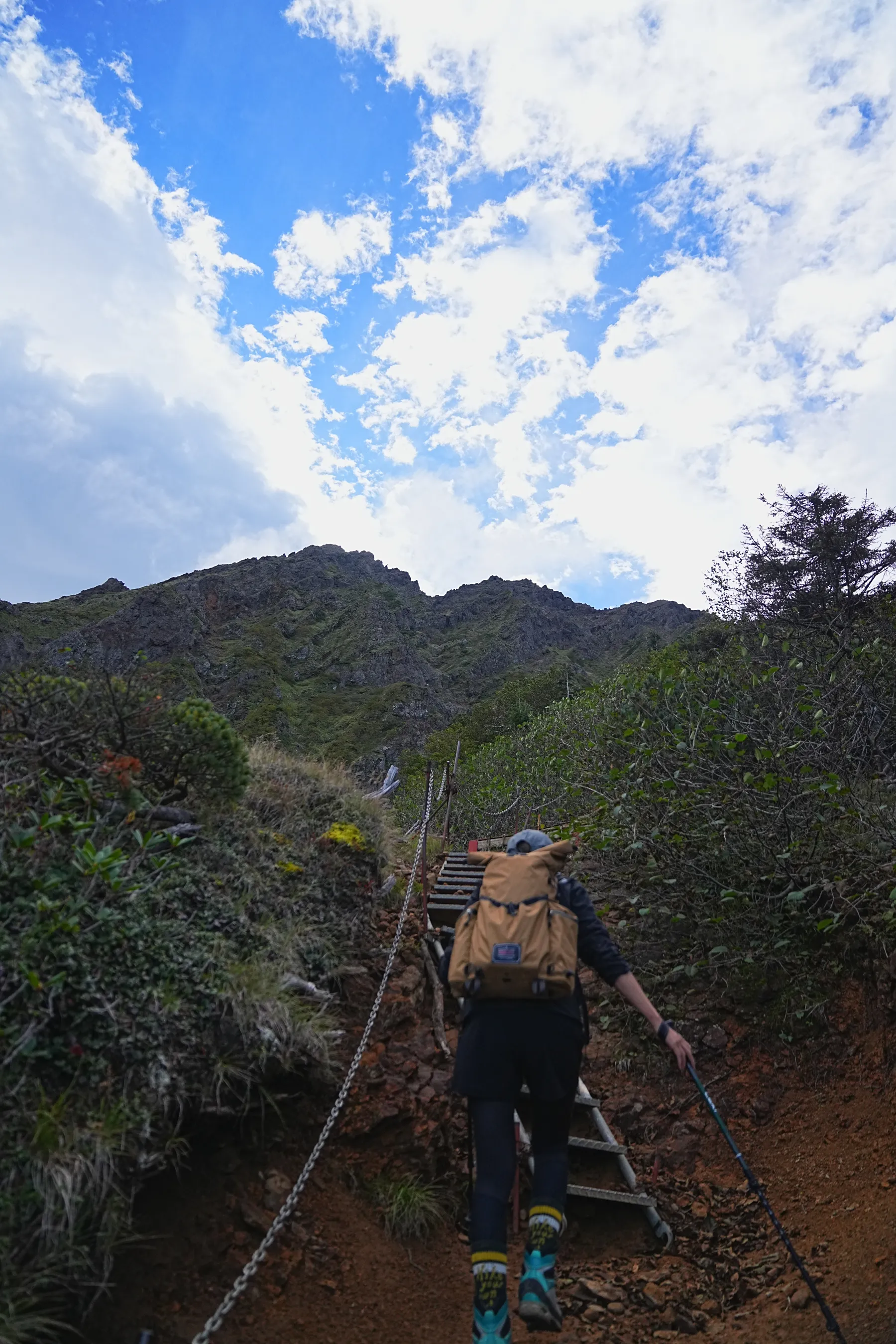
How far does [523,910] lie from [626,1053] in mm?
3596

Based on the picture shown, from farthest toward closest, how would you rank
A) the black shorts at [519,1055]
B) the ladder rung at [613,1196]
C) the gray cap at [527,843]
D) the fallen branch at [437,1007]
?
the fallen branch at [437,1007] < the ladder rung at [613,1196] < the gray cap at [527,843] < the black shorts at [519,1055]

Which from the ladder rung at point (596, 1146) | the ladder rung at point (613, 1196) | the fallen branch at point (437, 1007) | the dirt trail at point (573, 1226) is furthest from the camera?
the fallen branch at point (437, 1007)

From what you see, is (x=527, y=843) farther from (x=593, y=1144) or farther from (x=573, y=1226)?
(x=573, y=1226)

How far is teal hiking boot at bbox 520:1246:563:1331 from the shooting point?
2.49 m

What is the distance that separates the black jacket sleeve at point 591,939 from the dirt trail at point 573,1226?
1.74 m

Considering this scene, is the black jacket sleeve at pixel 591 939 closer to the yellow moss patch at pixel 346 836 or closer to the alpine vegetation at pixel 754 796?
the alpine vegetation at pixel 754 796

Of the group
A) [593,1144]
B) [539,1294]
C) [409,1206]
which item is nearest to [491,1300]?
[539,1294]

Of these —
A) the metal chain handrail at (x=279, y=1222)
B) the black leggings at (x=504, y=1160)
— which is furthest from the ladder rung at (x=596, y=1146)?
the black leggings at (x=504, y=1160)

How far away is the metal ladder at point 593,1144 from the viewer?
419 centimetres

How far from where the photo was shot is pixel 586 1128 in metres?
4.98

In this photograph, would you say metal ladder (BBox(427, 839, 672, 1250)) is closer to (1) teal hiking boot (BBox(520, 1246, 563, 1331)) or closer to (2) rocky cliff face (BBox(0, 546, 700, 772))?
(1) teal hiking boot (BBox(520, 1246, 563, 1331))

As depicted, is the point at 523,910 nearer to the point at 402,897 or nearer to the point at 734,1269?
the point at 734,1269

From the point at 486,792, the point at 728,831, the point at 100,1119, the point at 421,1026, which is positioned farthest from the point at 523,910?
the point at 486,792

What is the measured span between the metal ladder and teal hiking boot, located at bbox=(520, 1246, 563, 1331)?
1.13 ft
